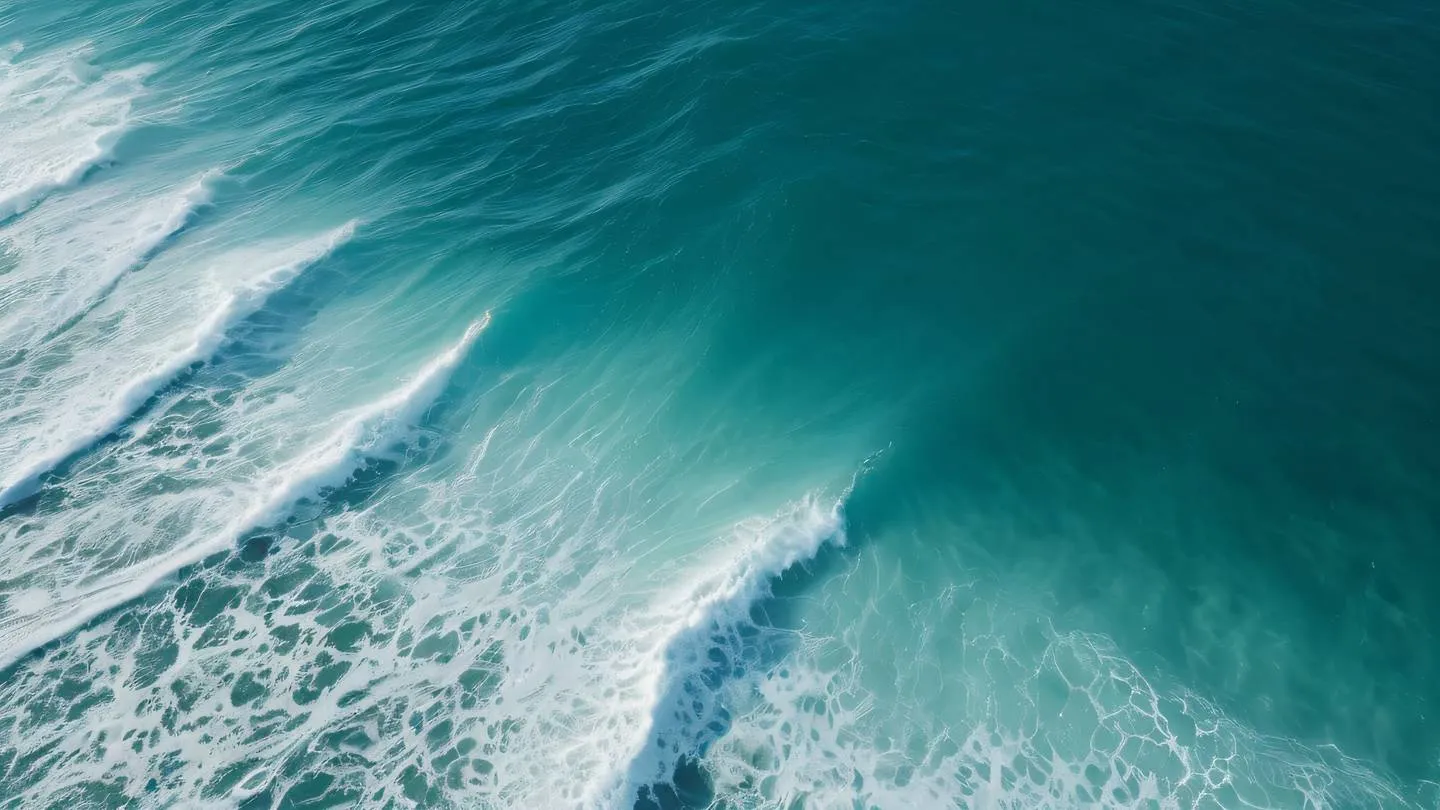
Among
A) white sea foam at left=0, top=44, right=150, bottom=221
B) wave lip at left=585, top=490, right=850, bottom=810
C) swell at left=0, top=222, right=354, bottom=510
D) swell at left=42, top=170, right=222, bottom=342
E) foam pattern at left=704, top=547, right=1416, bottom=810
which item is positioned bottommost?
foam pattern at left=704, top=547, right=1416, bottom=810

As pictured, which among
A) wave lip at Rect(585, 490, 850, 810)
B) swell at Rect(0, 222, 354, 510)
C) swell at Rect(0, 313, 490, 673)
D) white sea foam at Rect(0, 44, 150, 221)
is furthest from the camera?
white sea foam at Rect(0, 44, 150, 221)

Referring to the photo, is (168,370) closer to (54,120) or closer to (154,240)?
(154,240)

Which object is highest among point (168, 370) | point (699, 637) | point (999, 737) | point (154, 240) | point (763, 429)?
point (154, 240)

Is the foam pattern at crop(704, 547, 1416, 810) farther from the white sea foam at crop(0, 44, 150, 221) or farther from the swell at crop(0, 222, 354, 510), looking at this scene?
the white sea foam at crop(0, 44, 150, 221)

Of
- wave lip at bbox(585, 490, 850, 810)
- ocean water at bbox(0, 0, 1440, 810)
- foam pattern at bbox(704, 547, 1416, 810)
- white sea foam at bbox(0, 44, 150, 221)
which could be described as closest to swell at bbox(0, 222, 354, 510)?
ocean water at bbox(0, 0, 1440, 810)

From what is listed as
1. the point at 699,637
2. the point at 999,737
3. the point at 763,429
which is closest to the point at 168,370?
the point at 763,429

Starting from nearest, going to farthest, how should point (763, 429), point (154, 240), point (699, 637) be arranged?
point (699, 637)
point (763, 429)
point (154, 240)

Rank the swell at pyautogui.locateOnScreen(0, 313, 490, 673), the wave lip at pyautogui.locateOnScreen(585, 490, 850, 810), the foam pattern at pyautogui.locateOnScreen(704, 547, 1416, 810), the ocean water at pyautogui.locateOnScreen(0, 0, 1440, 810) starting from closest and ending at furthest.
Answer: the foam pattern at pyautogui.locateOnScreen(704, 547, 1416, 810) → the wave lip at pyautogui.locateOnScreen(585, 490, 850, 810) → the ocean water at pyautogui.locateOnScreen(0, 0, 1440, 810) → the swell at pyautogui.locateOnScreen(0, 313, 490, 673)

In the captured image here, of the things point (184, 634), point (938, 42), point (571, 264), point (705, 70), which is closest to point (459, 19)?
point (705, 70)
